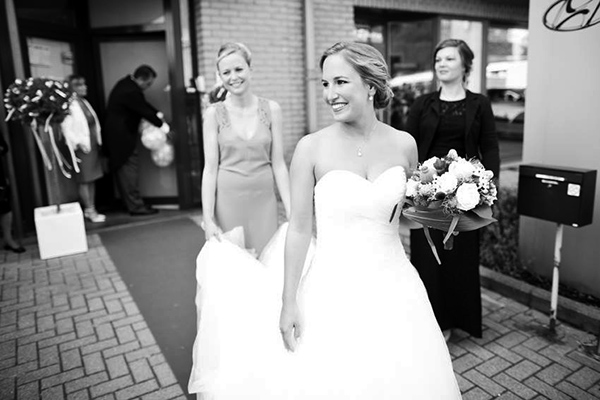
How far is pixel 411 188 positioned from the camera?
7.16 feet

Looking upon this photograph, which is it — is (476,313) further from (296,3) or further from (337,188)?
(296,3)

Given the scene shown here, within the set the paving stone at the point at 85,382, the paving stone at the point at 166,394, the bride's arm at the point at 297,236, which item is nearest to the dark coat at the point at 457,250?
the bride's arm at the point at 297,236

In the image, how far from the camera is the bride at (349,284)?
2.05 m

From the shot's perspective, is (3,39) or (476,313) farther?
(3,39)

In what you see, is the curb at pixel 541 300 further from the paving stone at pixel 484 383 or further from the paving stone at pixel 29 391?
the paving stone at pixel 29 391

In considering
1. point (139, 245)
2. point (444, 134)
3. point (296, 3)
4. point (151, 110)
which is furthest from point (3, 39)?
point (444, 134)

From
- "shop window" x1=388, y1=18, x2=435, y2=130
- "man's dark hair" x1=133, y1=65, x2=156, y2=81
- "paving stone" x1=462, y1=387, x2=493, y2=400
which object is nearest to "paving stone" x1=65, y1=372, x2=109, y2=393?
"paving stone" x1=462, y1=387, x2=493, y2=400

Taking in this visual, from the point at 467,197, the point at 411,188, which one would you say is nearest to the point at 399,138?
the point at 411,188

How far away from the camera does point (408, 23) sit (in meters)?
10.4

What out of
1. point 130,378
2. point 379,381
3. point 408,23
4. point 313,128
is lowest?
point 130,378

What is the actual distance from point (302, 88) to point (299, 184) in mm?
6644

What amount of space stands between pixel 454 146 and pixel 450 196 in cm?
157

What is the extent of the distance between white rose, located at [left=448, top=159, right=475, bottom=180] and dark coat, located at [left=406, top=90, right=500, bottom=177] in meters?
1.40

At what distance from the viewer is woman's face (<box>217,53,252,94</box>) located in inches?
130
